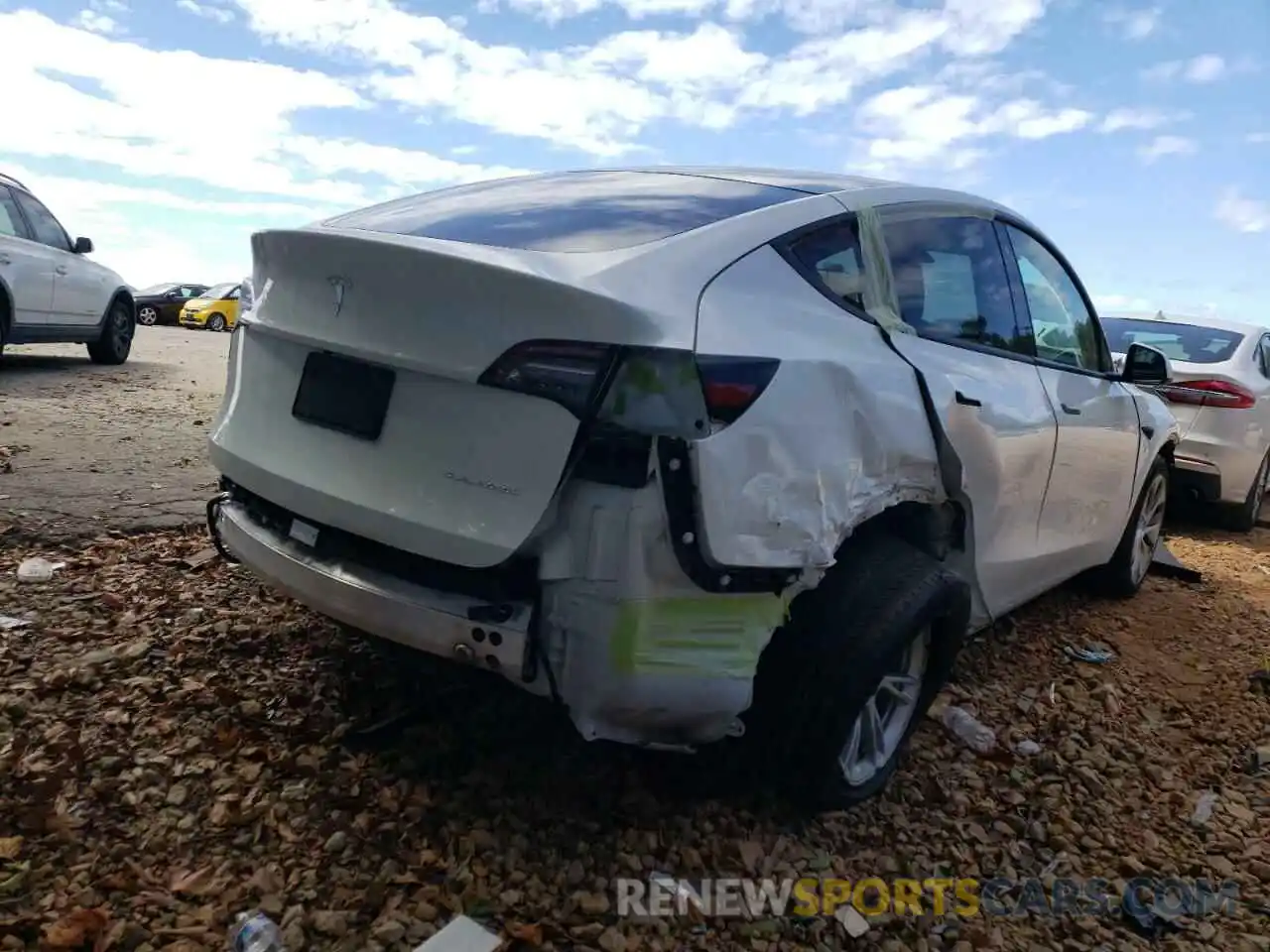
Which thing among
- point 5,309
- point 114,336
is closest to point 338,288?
point 5,309

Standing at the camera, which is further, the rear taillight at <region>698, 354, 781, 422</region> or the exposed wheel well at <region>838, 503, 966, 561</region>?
the exposed wheel well at <region>838, 503, 966, 561</region>

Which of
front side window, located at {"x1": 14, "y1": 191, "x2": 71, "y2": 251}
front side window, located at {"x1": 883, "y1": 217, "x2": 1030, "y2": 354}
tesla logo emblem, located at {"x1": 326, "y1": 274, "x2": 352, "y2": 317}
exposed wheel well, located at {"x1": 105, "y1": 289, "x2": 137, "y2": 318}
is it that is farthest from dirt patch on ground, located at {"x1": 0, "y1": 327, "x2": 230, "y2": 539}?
front side window, located at {"x1": 883, "y1": 217, "x2": 1030, "y2": 354}

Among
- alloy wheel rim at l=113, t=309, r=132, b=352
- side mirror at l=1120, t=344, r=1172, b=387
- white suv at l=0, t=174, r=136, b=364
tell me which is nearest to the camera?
side mirror at l=1120, t=344, r=1172, b=387

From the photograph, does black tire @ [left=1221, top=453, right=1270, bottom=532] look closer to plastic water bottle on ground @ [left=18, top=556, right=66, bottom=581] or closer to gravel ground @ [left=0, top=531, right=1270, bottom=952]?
gravel ground @ [left=0, top=531, right=1270, bottom=952]

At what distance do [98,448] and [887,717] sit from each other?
16.1 ft

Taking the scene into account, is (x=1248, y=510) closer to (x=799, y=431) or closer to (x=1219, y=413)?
(x=1219, y=413)

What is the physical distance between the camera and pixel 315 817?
7.88 feet

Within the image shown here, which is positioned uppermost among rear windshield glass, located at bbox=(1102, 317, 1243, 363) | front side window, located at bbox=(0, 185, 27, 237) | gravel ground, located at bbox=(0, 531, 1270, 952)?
rear windshield glass, located at bbox=(1102, 317, 1243, 363)

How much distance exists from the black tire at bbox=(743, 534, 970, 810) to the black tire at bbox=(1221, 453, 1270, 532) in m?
5.56

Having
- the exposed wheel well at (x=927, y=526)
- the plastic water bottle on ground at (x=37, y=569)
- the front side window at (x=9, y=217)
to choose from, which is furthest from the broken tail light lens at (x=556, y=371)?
the front side window at (x=9, y=217)

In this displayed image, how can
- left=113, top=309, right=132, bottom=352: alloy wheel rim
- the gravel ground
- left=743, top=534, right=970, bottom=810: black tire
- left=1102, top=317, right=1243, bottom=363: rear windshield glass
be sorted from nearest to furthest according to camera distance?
the gravel ground
left=743, top=534, right=970, bottom=810: black tire
left=1102, top=317, right=1243, bottom=363: rear windshield glass
left=113, top=309, right=132, bottom=352: alloy wheel rim

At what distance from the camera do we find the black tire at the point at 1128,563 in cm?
484

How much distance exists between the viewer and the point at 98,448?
5.78 m

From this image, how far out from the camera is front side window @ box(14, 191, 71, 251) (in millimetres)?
9366
